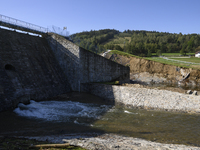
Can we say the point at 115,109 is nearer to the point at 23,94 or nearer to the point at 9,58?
the point at 23,94

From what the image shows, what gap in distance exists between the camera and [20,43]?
70.0ft

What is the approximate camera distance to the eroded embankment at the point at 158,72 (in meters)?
40.1

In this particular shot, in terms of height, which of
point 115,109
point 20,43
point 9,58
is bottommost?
point 115,109

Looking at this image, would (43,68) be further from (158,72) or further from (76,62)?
(158,72)

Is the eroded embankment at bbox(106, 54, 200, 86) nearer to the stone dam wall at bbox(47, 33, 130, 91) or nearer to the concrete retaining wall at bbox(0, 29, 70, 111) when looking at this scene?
the stone dam wall at bbox(47, 33, 130, 91)

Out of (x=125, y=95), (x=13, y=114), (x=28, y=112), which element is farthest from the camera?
(x=125, y=95)

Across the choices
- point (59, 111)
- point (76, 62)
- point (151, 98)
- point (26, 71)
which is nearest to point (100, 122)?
point (59, 111)

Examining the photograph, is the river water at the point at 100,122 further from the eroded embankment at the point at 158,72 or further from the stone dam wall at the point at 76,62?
the eroded embankment at the point at 158,72

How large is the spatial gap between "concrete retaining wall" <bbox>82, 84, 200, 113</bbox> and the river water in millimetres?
1112

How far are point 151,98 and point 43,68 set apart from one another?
16366mm

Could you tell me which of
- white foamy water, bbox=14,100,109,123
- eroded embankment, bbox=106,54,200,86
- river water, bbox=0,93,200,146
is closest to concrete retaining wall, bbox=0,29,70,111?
white foamy water, bbox=14,100,109,123

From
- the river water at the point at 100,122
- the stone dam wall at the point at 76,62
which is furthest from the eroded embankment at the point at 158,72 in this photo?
the river water at the point at 100,122

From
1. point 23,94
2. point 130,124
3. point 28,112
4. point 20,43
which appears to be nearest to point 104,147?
point 130,124

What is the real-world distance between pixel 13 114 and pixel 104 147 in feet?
32.9
